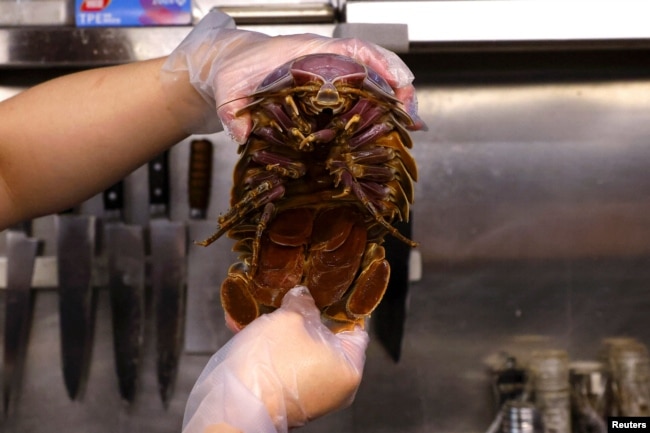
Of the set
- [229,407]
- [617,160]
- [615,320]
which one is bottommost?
[615,320]

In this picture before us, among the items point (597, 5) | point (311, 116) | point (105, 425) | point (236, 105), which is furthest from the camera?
point (105, 425)

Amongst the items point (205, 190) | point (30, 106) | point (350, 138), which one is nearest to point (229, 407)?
point (350, 138)

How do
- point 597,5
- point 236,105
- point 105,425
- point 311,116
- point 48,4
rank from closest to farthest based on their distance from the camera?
point 311,116, point 236,105, point 597,5, point 48,4, point 105,425

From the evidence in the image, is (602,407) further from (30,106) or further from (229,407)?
(30,106)

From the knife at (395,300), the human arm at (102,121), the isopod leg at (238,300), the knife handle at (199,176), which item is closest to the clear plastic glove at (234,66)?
the human arm at (102,121)

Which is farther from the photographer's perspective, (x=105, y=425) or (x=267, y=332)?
(x=105, y=425)

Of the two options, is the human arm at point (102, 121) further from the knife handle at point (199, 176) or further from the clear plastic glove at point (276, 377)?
the knife handle at point (199, 176)

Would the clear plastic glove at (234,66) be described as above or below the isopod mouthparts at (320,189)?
above
